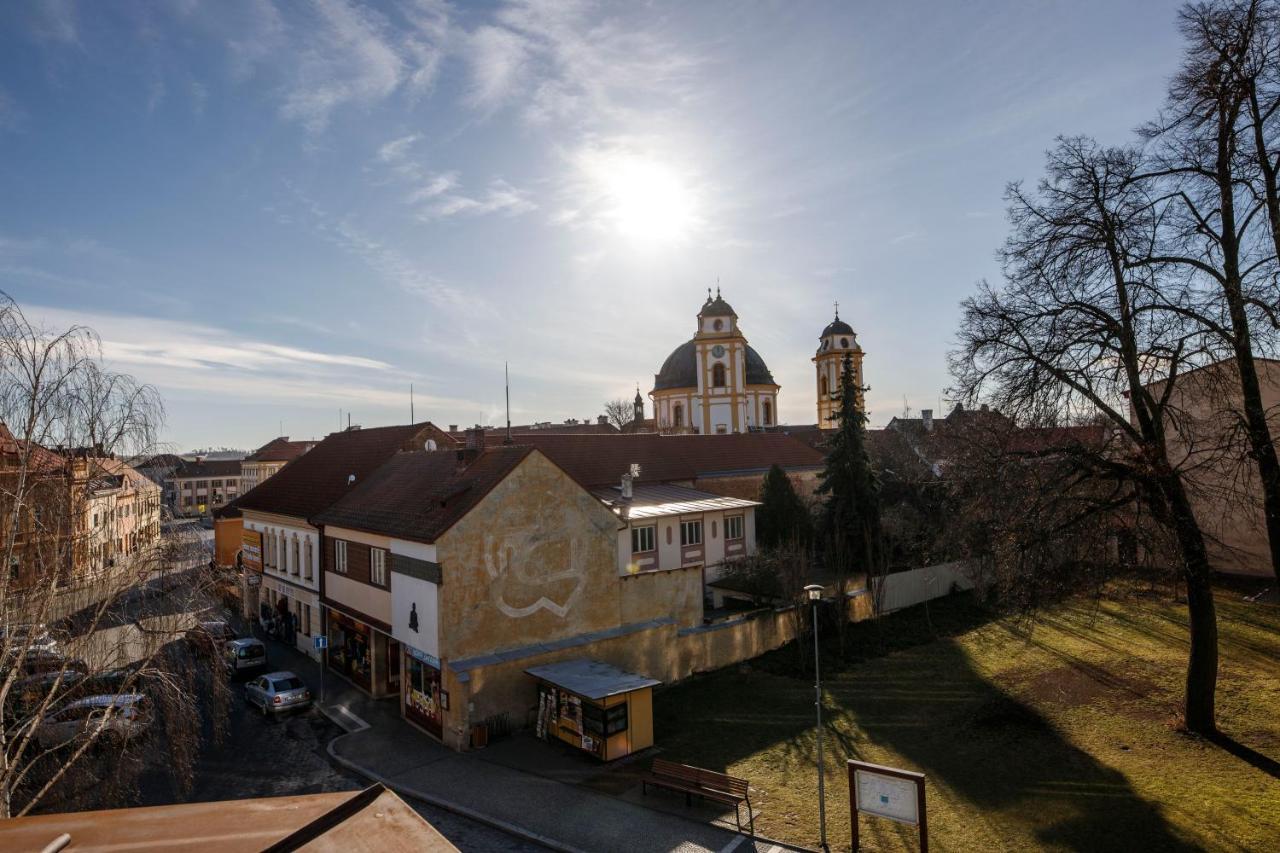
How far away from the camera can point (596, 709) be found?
16969 millimetres

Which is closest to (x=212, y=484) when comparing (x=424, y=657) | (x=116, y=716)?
(x=424, y=657)

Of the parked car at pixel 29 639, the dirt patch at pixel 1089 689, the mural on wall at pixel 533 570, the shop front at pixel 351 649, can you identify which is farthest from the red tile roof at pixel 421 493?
the dirt patch at pixel 1089 689

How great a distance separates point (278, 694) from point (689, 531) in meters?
18.7

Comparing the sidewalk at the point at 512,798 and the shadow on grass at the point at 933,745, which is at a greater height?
the shadow on grass at the point at 933,745

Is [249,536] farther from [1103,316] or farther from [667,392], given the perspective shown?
[667,392]

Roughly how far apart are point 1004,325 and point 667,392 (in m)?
60.1

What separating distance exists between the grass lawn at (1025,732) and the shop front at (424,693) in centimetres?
584

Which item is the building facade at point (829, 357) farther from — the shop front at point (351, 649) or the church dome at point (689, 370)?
the shop front at point (351, 649)

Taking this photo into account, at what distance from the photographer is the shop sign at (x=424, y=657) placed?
18312 millimetres

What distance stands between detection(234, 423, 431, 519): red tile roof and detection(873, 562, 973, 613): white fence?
833 inches

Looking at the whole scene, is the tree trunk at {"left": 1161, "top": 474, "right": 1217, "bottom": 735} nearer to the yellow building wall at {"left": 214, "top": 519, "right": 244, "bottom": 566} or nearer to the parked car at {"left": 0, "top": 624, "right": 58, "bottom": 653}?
the parked car at {"left": 0, "top": 624, "right": 58, "bottom": 653}

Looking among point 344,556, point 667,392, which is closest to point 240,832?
point 344,556

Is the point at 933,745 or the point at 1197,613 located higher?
the point at 1197,613

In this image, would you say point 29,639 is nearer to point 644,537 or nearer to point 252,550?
point 644,537
